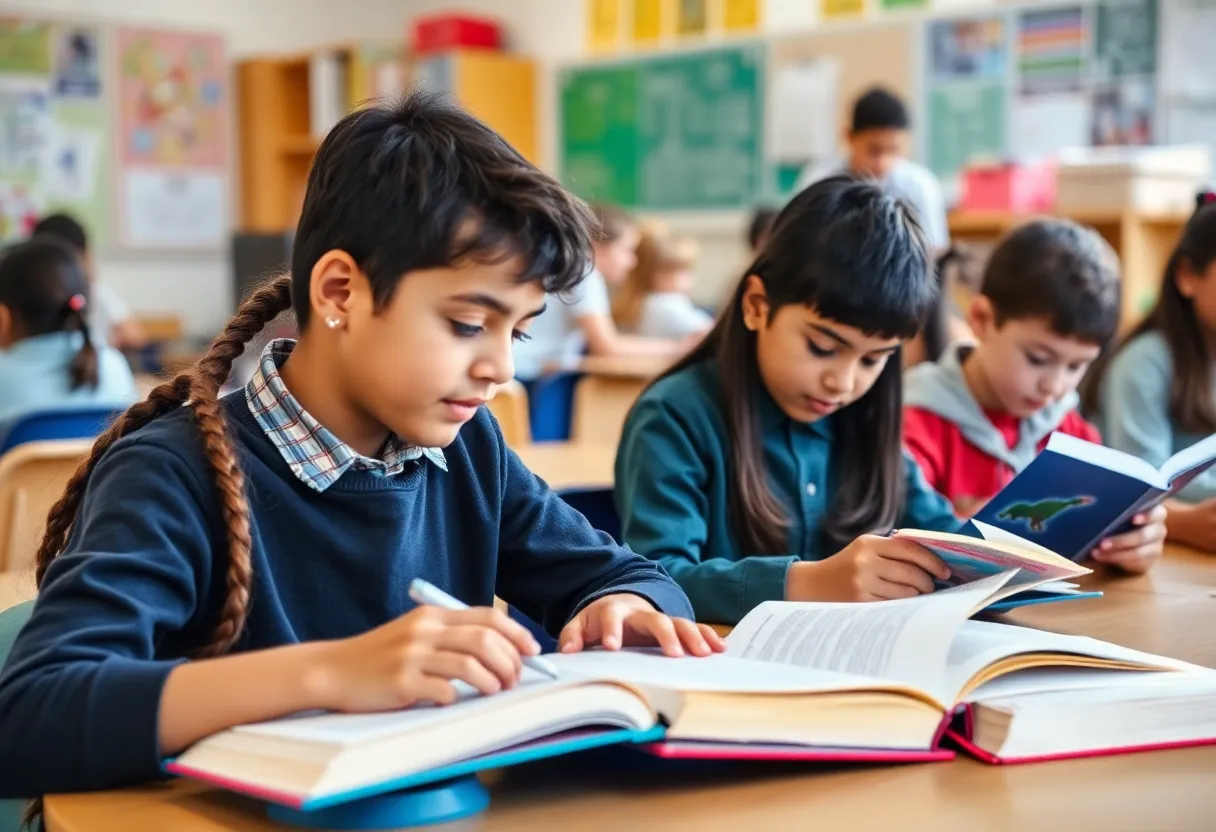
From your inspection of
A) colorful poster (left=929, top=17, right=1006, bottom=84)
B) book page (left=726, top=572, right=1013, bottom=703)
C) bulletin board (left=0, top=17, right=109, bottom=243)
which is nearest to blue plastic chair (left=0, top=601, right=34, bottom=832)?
book page (left=726, top=572, right=1013, bottom=703)

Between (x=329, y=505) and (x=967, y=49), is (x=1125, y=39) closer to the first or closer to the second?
(x=967, y=49)

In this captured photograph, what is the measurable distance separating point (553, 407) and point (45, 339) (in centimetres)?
123

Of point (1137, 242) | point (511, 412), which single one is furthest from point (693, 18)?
point (511, 412)

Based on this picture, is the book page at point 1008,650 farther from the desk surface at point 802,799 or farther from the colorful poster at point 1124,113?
the colorful poster at point 1124,113

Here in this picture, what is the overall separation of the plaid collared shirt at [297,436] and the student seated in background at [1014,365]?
1033 mm

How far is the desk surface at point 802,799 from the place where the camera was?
72 centimetres

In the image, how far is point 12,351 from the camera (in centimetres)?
295

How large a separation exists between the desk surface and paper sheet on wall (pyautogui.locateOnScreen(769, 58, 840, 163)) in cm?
480

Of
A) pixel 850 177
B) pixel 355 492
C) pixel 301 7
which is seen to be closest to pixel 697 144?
pixel 301 7

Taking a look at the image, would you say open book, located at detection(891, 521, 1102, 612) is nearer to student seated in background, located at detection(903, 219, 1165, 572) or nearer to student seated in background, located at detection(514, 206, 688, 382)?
student seated in background, located at detection(903, 219, 1165, 572)

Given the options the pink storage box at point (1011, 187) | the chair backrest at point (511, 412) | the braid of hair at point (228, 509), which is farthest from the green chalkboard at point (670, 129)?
the braid of hair at point (228, 509)

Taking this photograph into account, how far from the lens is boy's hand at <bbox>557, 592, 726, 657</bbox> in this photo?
93cm

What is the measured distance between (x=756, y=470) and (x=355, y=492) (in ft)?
2.09

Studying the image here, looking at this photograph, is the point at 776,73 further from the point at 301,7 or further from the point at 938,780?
the point at 938,780
